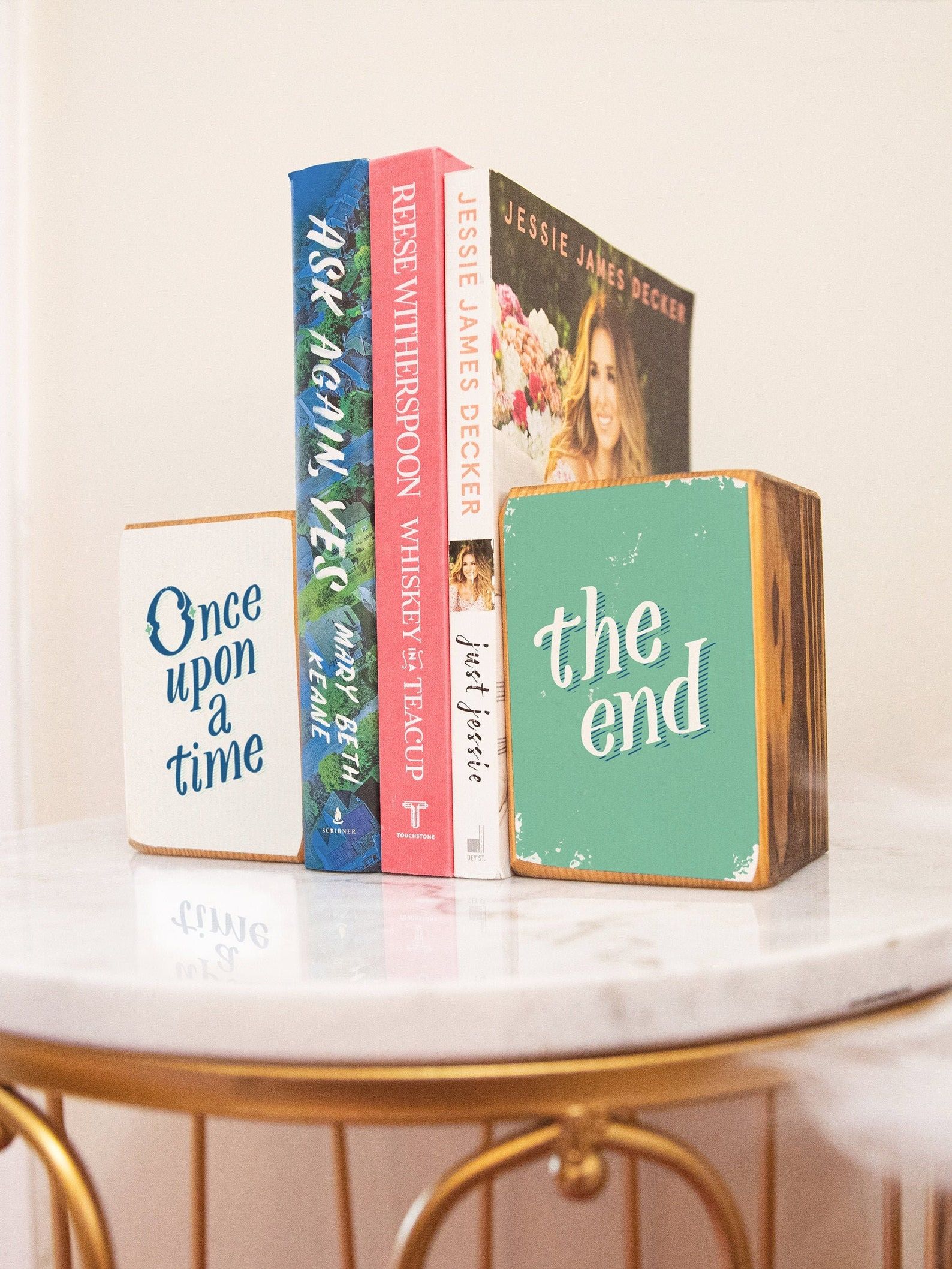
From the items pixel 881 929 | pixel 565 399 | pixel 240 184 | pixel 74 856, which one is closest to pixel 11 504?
pixel 240 184

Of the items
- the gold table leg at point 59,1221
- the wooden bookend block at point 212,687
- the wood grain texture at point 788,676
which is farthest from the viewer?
the gold table leg at point 59,1221

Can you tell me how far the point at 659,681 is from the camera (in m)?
0.55

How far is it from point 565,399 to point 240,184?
547 millimetres

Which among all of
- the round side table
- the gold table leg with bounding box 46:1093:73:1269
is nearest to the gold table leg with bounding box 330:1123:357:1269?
the gold table leg with bounding box 46:1093:73:1269

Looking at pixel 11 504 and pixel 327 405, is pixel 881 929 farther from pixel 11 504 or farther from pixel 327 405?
pixel 11 504

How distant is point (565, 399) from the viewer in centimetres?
66

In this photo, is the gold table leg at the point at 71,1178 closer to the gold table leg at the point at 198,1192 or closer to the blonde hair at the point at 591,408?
the blonde hair at the point at 591,408

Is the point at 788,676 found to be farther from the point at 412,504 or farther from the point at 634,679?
the point at 412,504

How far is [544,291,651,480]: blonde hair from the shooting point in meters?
0.66

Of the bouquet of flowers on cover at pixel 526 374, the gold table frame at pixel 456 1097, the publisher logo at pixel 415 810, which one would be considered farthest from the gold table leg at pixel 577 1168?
the bouquet of flowers on cover at pixel 526 374

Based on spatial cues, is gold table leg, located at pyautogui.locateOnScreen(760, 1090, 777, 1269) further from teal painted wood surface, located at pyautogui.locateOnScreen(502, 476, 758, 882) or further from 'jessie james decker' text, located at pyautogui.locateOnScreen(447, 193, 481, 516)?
'jessie james decker' text, located at pyautogui.locateOnScreen(447, 193, 481, 516)

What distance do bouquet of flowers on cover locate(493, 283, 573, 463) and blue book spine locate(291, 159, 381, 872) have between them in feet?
0.23

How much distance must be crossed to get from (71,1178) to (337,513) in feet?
1.09

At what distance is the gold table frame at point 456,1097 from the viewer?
0.37 m
